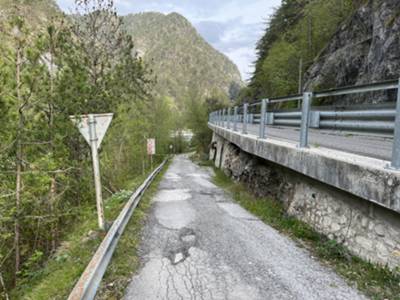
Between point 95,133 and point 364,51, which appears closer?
point 95,133

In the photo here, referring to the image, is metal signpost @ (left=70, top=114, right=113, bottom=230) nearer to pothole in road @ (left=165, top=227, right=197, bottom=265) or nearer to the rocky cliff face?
pothole in road @ (left=165, top=227, right=197, bottom=265)

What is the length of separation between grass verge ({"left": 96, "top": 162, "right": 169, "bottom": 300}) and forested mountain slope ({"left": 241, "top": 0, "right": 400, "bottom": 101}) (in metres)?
10.0

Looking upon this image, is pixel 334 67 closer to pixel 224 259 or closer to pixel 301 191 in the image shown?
pixel 301 191

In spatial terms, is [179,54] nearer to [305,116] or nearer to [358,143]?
[358,143]

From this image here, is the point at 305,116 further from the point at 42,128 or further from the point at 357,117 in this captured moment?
the point at 42,128

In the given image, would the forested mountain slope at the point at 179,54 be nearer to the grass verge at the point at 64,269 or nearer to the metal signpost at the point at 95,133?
the metal signpost at the point at 95,133

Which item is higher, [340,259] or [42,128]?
[42,128]

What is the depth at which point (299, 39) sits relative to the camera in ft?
79.7

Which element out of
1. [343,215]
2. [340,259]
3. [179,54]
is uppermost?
[179,54]

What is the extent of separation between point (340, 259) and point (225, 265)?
4.98 feet

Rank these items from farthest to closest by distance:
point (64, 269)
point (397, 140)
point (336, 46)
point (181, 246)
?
point (336, 46)
point (181, 246)
point (64, 269)
point (397, 140)

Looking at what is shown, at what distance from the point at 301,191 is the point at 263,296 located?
257cm

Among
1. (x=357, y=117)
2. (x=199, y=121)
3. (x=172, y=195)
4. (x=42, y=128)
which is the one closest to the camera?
(x=357, y=117)

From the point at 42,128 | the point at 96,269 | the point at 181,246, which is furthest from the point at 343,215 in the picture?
the point at 42,128
